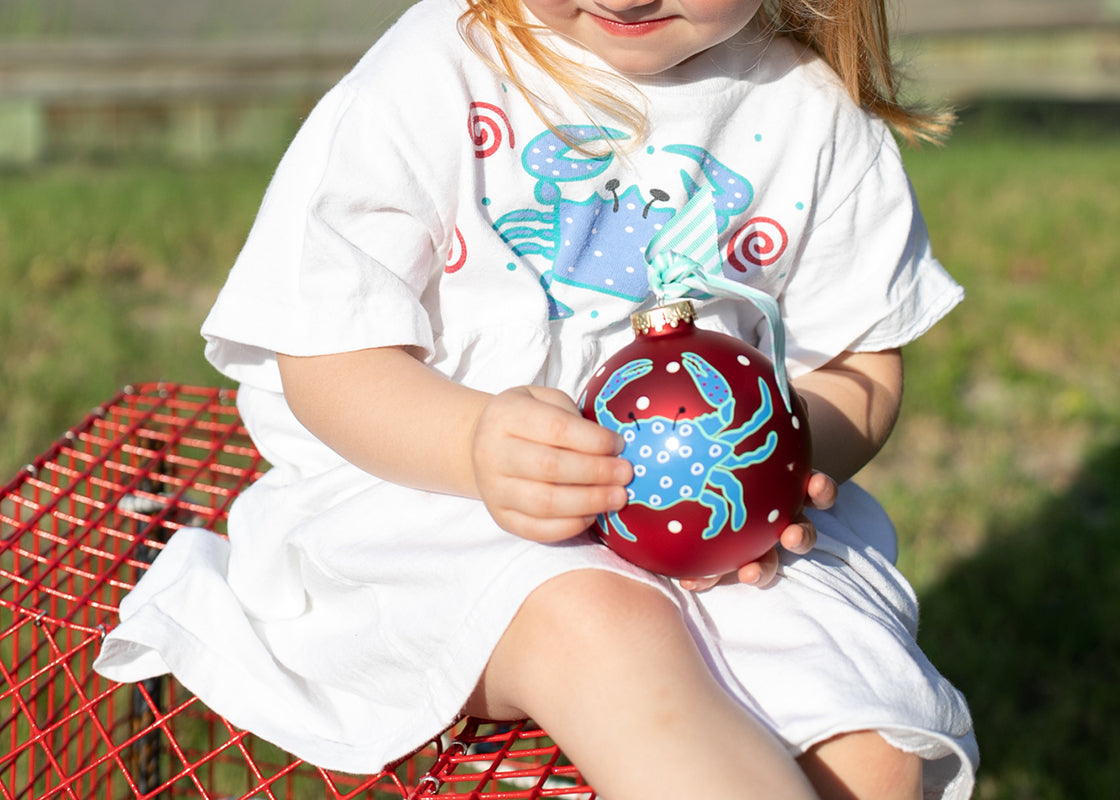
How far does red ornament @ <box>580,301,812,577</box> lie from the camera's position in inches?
36.8

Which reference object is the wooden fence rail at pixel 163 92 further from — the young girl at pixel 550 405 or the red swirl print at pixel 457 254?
the red swirl print at pixel 457 254

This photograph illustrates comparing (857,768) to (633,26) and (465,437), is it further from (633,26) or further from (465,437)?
(633,26)

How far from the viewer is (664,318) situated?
99 cm

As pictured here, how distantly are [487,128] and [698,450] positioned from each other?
430mm

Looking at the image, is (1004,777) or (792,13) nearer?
(792,13)

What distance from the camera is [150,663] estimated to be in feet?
3.92

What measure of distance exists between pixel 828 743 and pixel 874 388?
1.56ft

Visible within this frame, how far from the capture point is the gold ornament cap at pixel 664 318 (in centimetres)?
99

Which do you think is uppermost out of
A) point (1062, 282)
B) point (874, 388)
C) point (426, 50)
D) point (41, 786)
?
point (426, 50)

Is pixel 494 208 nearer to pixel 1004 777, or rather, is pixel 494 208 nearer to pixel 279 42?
pixel 1004 777

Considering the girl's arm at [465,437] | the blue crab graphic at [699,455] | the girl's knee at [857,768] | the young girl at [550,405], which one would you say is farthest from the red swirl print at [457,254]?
the girl's knee at [857,768]

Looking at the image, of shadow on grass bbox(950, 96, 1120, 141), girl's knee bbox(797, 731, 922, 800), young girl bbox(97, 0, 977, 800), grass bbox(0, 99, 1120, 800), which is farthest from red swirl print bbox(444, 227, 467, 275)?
shadow on grass bbox(950, 96, 1120, 141)

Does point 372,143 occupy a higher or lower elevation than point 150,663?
higher

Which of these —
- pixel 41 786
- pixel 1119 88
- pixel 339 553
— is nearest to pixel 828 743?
pixel 339 553
